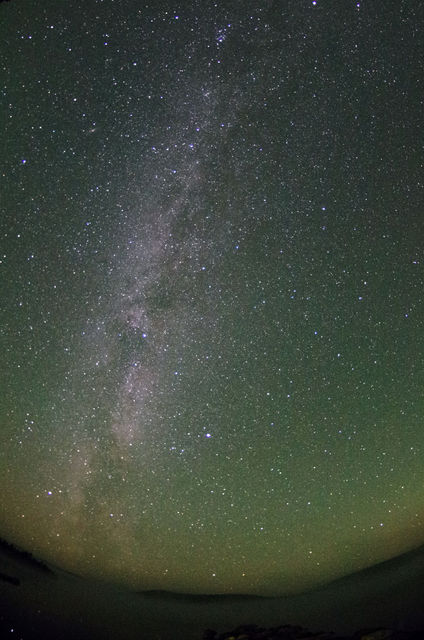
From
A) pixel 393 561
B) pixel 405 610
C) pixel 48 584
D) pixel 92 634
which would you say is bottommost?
pixel 92 634

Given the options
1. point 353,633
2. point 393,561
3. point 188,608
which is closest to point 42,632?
point 188,608

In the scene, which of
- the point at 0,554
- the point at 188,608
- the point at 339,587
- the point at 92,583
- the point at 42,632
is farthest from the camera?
the point at 339,587

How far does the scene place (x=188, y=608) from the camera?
10.9m

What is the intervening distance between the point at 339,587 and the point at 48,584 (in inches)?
282

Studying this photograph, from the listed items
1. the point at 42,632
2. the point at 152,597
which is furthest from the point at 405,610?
the point at 42,632

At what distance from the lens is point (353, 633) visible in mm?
9875

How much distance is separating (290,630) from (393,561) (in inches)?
135

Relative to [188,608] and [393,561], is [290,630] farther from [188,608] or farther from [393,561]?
[393,561]

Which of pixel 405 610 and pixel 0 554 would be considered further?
pixel 405 610

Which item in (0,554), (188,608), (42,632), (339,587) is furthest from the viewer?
(339,587)

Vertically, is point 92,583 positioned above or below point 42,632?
above

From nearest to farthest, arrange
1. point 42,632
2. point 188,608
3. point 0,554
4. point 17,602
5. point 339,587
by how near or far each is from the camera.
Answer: point 42,632 → point 17,602 → point 0,554 → point 188,608 → point 339,587

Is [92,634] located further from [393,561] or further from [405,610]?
[393,561]

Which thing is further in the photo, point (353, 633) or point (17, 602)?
point (353, 633)
